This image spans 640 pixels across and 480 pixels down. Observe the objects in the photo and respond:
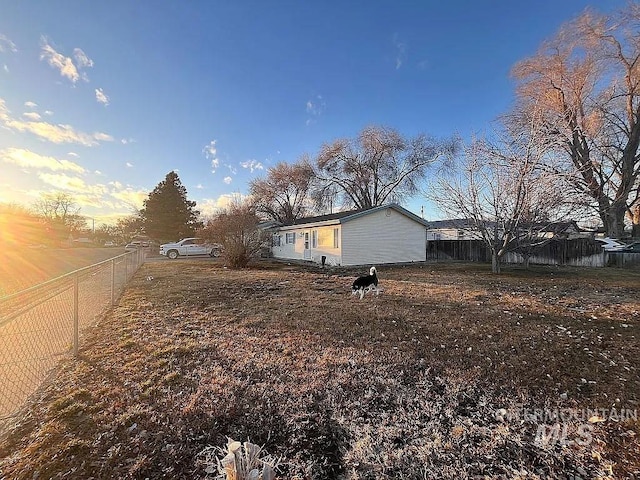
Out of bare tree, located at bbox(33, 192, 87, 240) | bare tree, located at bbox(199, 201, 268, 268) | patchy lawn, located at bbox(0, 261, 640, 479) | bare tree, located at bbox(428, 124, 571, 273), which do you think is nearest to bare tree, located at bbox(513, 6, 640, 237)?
bare tree, located at bbox(428, 124, 571, 273)

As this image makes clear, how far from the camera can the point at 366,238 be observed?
1591cm

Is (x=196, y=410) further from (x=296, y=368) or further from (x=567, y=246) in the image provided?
(x=567, y=246)

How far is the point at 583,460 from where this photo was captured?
2.05 metres

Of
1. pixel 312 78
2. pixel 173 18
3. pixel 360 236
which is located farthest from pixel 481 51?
pixel 173 18

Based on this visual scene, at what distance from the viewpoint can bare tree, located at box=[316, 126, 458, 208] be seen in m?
28.9

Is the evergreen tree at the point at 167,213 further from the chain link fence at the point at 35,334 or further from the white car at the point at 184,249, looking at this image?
the chain link fence at the point at 35,334

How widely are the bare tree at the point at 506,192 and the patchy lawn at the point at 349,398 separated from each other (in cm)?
680

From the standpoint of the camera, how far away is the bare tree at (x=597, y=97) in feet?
49.2

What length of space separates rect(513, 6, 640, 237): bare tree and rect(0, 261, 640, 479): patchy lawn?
14.3m

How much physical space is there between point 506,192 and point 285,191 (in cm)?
2372

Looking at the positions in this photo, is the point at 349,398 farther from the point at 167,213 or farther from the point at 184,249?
the point at 167,213

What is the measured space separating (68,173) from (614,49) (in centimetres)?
2726

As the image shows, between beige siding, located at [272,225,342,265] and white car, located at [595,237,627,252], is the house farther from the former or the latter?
white car, located at [595,237,627,252]

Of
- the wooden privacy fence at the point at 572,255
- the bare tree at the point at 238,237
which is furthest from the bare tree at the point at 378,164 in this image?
the bare tree at the point at 238,237
